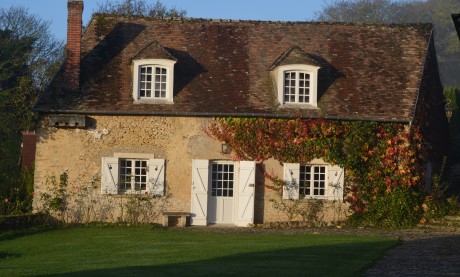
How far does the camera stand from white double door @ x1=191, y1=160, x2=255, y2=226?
25875mm

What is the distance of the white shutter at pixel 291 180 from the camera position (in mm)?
26000

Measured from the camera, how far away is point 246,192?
25875 mm

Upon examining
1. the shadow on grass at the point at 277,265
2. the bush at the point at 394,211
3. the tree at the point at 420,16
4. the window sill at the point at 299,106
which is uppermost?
the tree at the point at 420,16

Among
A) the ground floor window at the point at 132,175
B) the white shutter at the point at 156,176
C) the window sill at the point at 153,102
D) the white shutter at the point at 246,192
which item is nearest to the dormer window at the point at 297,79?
the white shutter at the point at 246,192

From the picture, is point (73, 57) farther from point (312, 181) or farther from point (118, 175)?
point (312, 181)

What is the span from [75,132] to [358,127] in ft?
25.9

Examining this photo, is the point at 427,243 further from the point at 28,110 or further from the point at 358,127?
the point at 28,110

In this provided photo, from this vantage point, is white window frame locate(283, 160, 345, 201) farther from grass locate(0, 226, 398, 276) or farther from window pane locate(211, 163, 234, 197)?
grass locate(0, 226, 398, 276)

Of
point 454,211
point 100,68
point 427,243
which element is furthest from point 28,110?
point 427,243

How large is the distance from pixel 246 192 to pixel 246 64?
4.09 meters

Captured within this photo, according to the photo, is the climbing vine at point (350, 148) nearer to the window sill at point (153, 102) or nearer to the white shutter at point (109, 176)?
the window sill at point (153, 102)

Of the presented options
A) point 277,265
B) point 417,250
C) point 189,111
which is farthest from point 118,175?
point 277,265

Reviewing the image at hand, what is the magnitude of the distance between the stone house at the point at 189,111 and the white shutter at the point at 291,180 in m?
0.06

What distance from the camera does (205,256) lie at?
17.3 metres
